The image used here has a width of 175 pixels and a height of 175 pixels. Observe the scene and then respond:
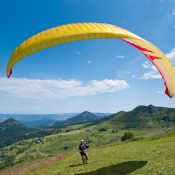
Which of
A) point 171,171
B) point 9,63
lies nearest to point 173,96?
point 171,171

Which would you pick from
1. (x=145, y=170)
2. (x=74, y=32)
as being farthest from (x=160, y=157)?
(x=74, y=32)

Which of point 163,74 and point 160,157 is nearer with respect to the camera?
point 163,74

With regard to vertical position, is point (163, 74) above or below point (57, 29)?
below

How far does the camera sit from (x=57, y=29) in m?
16.0

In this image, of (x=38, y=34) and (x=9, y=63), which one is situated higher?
(x=38, y=34)

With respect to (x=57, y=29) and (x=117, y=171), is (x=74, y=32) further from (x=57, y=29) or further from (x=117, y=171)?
(x=117, y=171)

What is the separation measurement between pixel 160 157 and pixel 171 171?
635 centimetres

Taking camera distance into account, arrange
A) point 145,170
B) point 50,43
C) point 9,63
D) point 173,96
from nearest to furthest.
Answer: point 50,43 < point 9,63 < point 173,96 < point 145,170

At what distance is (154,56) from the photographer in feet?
71.2

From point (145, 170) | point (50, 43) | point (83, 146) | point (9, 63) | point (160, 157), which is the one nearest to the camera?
point (50, 43)

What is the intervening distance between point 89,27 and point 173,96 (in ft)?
28.2

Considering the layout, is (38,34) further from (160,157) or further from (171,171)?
(160,157)

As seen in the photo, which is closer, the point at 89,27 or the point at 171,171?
the point at 89,27

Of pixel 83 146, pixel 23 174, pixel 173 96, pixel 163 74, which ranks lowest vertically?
pixel 23 174
